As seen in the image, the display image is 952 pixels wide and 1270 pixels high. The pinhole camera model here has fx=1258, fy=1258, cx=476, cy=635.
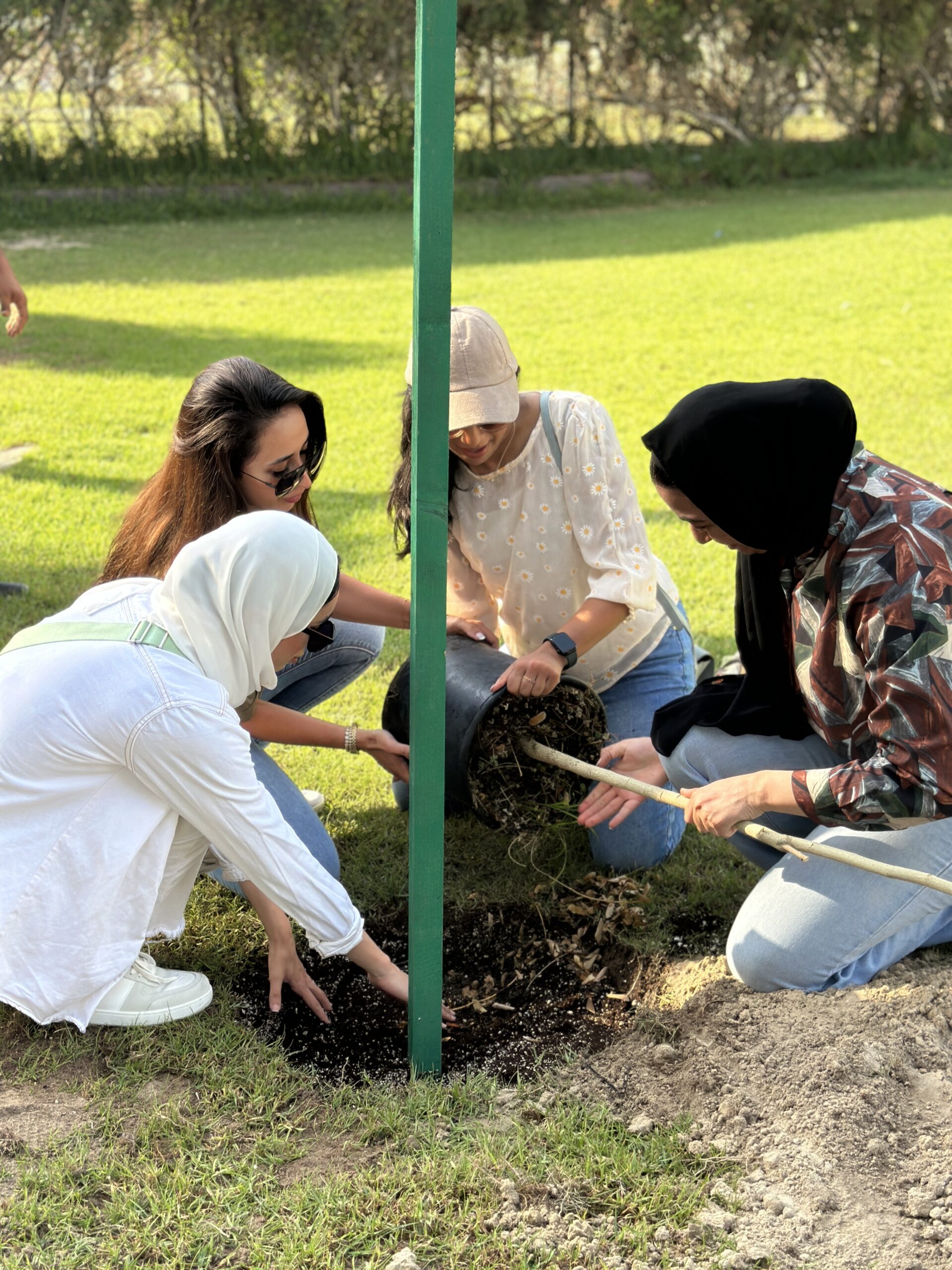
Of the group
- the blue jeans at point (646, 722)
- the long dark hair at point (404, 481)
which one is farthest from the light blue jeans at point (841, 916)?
the long dark hair at point (404, 481)

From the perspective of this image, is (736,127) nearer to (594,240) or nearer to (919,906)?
(594,240)

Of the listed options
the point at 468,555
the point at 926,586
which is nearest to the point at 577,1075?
the point at 926,586

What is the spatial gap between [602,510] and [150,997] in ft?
5.15

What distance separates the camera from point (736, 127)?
17.2 m

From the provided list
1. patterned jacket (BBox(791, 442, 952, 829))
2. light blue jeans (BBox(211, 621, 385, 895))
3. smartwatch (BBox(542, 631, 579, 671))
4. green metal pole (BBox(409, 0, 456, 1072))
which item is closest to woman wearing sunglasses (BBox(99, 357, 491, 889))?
light blue jeans (BBox(211, 621, 385, 895))

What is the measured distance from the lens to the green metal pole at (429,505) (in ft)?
6.54

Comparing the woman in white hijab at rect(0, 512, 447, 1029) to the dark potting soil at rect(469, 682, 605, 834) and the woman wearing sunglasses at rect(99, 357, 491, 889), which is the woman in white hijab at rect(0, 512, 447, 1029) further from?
the dark potting soil at rect(469, 682, 605, 834)

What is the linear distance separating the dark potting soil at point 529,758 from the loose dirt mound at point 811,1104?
0.63 metres

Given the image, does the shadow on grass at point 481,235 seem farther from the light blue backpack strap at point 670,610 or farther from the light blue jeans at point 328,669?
the light blue backpack strap at point 670,610

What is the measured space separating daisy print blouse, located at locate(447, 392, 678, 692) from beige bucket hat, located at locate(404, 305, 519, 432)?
0.27 m

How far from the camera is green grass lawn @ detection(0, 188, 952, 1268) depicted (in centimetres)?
221

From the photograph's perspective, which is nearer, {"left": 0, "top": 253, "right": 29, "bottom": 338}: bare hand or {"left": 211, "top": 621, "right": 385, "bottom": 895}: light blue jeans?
{"left": 211, "top": 621, "right": 385, "bottom": 895}: light blue jeans

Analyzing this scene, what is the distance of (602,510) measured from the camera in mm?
→ 3184

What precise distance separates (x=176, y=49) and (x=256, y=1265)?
48.5 feet
